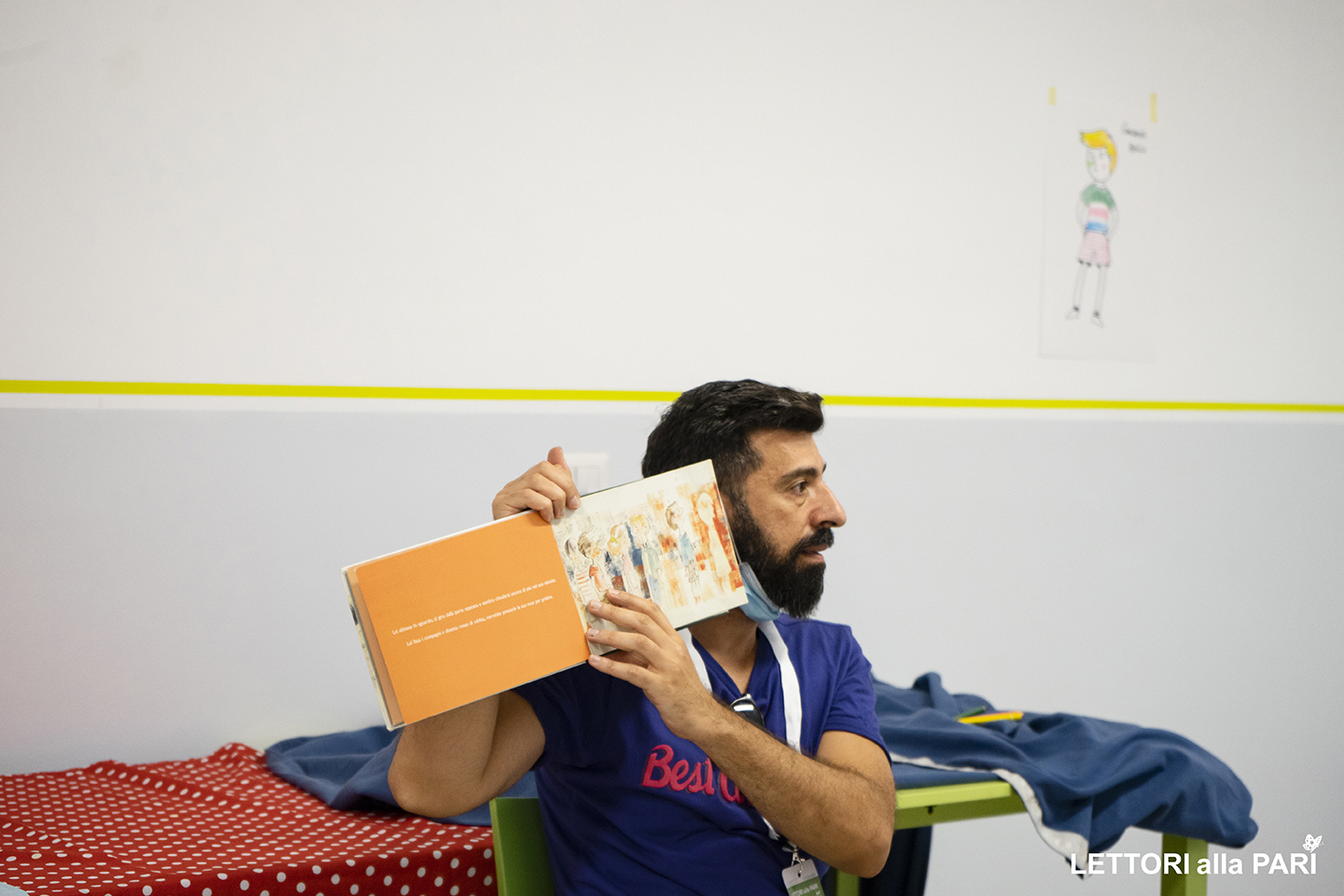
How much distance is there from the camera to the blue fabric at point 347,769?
5.33 ft

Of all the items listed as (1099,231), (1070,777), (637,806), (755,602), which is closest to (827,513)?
(755,602)

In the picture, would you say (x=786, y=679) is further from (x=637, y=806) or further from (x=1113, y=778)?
(x=1113, y=778)

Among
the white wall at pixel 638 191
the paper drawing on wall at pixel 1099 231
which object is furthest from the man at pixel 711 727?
the paper drawing on wall at pixel 1099 231

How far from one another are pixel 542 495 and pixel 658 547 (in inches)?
6.4

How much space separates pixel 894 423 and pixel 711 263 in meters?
0.69

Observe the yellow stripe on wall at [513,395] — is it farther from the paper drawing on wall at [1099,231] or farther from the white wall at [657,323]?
the paper drawing on wall at [1099,231]

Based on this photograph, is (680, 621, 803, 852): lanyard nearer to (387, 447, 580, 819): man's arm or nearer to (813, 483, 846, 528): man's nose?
(813, 483, 846, 528): man's nose

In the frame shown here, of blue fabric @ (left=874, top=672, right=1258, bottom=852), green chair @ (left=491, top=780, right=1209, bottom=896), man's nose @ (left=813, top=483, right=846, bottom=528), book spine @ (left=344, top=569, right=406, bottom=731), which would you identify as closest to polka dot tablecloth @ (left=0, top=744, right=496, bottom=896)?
green chair @ (left=491, top=780, right=1209, bottom=896)

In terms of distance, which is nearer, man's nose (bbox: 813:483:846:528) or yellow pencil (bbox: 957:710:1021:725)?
man's nose (bbox: 813:483:846:528)

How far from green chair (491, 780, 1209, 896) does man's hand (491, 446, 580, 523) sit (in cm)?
47

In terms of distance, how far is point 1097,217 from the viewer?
2.89m

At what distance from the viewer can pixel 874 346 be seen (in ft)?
8.64

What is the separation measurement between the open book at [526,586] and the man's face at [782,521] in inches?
7.9

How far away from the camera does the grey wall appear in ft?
6.29
